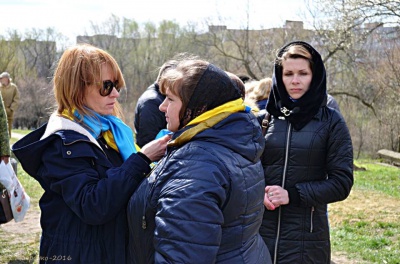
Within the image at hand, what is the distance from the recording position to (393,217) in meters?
7.80

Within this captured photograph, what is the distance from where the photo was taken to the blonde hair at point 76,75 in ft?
7.37

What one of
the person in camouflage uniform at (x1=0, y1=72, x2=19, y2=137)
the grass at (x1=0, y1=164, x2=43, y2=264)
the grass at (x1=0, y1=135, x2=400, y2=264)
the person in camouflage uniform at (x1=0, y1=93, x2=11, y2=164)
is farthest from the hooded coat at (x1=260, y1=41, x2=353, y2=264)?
the person in camouflage uniform at (x1=0, y1=72, x2=19, y2=137)

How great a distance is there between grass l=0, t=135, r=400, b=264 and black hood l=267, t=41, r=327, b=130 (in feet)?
10.5

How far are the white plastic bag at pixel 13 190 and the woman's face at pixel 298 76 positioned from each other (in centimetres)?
216

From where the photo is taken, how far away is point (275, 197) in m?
2.98

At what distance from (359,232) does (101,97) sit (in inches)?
219

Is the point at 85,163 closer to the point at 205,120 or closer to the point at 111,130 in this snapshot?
the point at 111,130

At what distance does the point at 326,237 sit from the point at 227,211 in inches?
58.8

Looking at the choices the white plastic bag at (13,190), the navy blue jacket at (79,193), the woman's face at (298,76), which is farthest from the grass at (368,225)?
the navy blue jacket at (79,193)

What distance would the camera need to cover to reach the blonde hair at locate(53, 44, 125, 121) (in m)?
2.25

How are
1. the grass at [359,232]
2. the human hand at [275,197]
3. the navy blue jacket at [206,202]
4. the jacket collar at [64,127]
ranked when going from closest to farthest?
the navy blue jacket at [206,202] < the jacket collar at [64,127] < the human hand at [275,197] < the grass at [359,232]

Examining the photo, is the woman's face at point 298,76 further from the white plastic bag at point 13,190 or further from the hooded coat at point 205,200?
the white plastic bag at point 13,190

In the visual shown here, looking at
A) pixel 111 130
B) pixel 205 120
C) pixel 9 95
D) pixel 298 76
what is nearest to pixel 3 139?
pixel 111 130

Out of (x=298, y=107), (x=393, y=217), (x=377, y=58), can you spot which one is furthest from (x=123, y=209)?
(x=377, y=58)
